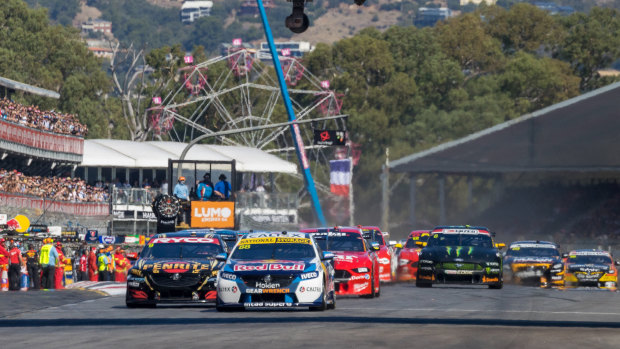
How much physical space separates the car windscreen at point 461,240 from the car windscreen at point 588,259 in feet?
21.8

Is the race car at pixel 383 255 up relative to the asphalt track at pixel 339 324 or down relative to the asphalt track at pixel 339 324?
up

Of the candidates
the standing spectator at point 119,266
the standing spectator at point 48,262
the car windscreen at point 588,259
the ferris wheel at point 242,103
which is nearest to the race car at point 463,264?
the car windscreen at point 588,259

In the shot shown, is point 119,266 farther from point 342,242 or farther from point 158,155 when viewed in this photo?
point 158,155

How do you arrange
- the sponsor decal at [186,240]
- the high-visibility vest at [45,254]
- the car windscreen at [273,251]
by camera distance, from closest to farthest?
the car windscreen at [273,251] → the sponsor decal at [186,240] → the high-visibility vest at [45,254]

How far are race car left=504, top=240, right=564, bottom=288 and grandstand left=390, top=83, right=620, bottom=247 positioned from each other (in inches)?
1009

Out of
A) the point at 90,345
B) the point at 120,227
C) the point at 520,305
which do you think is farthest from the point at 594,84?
the point at 90,345

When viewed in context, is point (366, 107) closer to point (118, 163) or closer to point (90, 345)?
point (118, 163)

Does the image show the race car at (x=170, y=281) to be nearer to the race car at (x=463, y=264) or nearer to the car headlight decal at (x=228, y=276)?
the car headlight decal at (x=228, y=276)

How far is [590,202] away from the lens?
239 feet

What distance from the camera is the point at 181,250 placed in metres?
23.9

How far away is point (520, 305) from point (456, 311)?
107 inches

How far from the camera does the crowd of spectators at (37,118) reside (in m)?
50.6

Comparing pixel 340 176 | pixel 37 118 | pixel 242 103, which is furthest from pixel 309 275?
pixel 242 103

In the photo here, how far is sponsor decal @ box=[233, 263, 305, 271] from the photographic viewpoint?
808 inches
